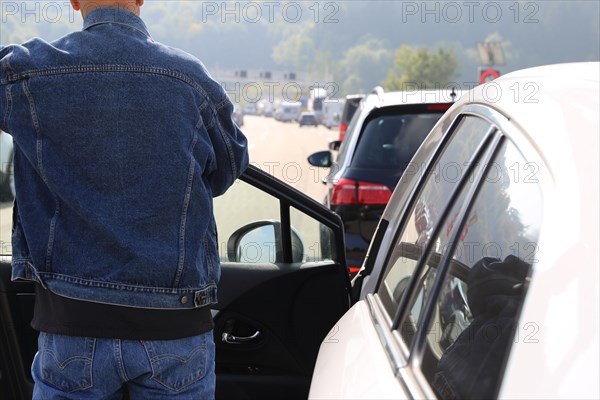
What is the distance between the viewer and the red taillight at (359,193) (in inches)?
252

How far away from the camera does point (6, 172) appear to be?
3348mm

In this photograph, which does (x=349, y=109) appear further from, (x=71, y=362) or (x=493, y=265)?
(x=493, y=265)

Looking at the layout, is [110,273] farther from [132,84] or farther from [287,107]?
[287,107]

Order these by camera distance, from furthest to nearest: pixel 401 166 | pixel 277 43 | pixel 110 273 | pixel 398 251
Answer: pixel 277 43, pixel 401 166, pixel 398 251, pixel 110 273

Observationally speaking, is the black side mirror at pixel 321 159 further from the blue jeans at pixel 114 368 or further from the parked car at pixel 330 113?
the parked car at pixel 330 113

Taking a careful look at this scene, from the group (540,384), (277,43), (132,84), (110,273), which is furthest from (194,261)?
(277,43)

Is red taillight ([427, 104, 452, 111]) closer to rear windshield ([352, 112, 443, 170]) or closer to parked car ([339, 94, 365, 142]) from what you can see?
rear windshield ([352, 112, 443, 170])

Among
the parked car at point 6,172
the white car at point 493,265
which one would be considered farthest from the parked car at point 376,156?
the white car at point 493,265

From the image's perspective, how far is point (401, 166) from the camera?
652 centimetres

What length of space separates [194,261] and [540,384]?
117cm

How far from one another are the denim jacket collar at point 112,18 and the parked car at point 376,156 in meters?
4.31

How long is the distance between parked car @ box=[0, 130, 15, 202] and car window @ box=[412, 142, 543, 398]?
1.98 meters

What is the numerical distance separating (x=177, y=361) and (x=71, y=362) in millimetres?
254

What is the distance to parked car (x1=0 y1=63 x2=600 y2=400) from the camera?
3.63 ft
